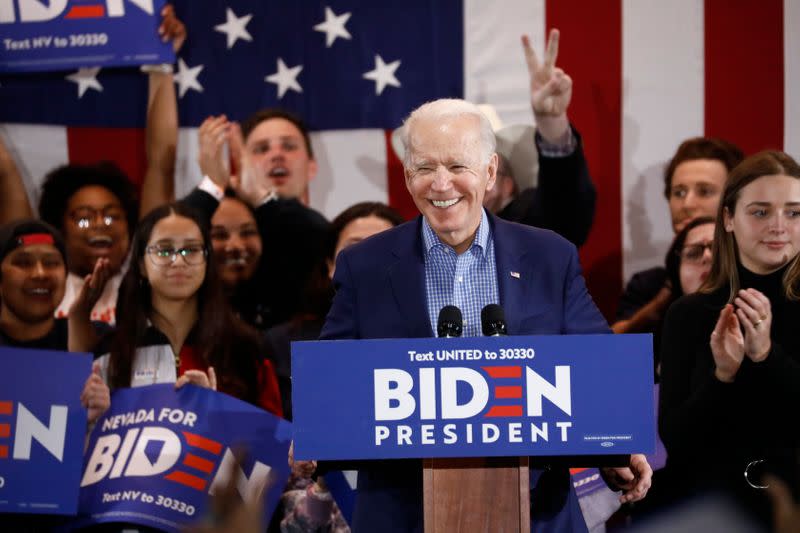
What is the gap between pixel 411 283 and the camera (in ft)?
7.43

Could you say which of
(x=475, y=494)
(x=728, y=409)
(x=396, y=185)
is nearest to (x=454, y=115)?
(x=475, y=494)

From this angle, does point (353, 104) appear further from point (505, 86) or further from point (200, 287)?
point (200, 287)

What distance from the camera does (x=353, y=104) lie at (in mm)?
4914

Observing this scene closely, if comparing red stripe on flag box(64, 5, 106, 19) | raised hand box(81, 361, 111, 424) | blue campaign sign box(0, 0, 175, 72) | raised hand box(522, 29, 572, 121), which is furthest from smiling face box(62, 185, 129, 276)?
raised hand box(522, 29, 572, 121)

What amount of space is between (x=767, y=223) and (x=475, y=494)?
4.71 ft

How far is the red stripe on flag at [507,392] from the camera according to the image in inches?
74.3

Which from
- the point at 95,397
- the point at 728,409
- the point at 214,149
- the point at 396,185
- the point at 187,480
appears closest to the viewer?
the point at 728,409

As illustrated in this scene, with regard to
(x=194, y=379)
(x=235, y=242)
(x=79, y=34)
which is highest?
(x=79, y=34)

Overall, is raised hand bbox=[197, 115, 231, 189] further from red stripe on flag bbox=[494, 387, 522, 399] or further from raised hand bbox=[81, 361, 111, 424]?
red stripe on flag bbox=[494, 387, 522, 399]

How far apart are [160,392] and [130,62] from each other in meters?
1.81

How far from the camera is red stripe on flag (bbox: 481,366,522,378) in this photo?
1888mm

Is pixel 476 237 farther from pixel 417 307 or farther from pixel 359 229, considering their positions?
pixel 359 229

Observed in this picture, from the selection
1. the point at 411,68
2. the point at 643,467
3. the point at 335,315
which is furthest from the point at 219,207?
the point at 643,467

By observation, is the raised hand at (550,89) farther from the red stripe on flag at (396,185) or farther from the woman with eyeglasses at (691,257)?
the red stripe on flag at (396,185)
